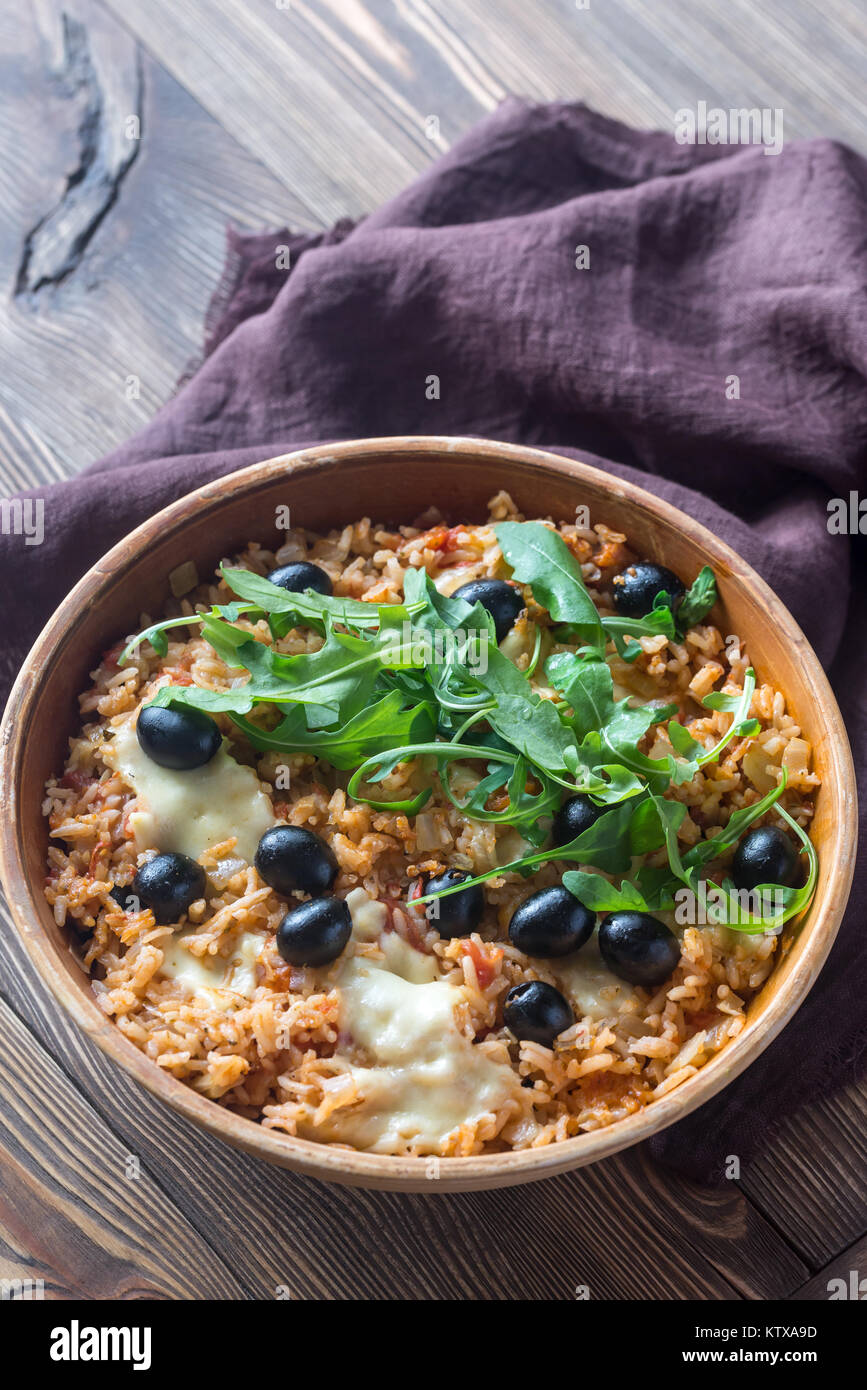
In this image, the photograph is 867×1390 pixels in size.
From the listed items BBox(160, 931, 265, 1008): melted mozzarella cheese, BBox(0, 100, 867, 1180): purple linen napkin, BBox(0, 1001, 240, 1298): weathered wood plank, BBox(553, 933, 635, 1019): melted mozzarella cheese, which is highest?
BBox(0, 100, 867, 1180): purple linen napkin

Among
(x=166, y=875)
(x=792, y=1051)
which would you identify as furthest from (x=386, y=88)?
(x=792, y=1051)

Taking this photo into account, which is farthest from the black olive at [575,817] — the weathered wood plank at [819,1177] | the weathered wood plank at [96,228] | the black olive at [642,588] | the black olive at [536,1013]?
the weathered wood plank at [96,228]

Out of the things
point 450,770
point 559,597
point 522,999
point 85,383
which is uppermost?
point 85,383

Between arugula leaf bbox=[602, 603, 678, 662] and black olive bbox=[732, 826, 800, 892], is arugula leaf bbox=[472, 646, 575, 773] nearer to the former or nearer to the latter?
arugula leaf bbox=[602, 603, 678, 662]

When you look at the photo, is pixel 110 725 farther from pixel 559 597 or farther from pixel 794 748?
pixel 794 748

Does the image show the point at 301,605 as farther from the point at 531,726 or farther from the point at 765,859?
the point at 765,859

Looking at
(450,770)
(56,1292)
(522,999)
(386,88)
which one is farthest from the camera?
(386,88)

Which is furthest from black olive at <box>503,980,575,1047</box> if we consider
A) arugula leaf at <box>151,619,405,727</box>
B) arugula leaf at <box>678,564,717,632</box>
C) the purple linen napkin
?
the purple linen napkin
